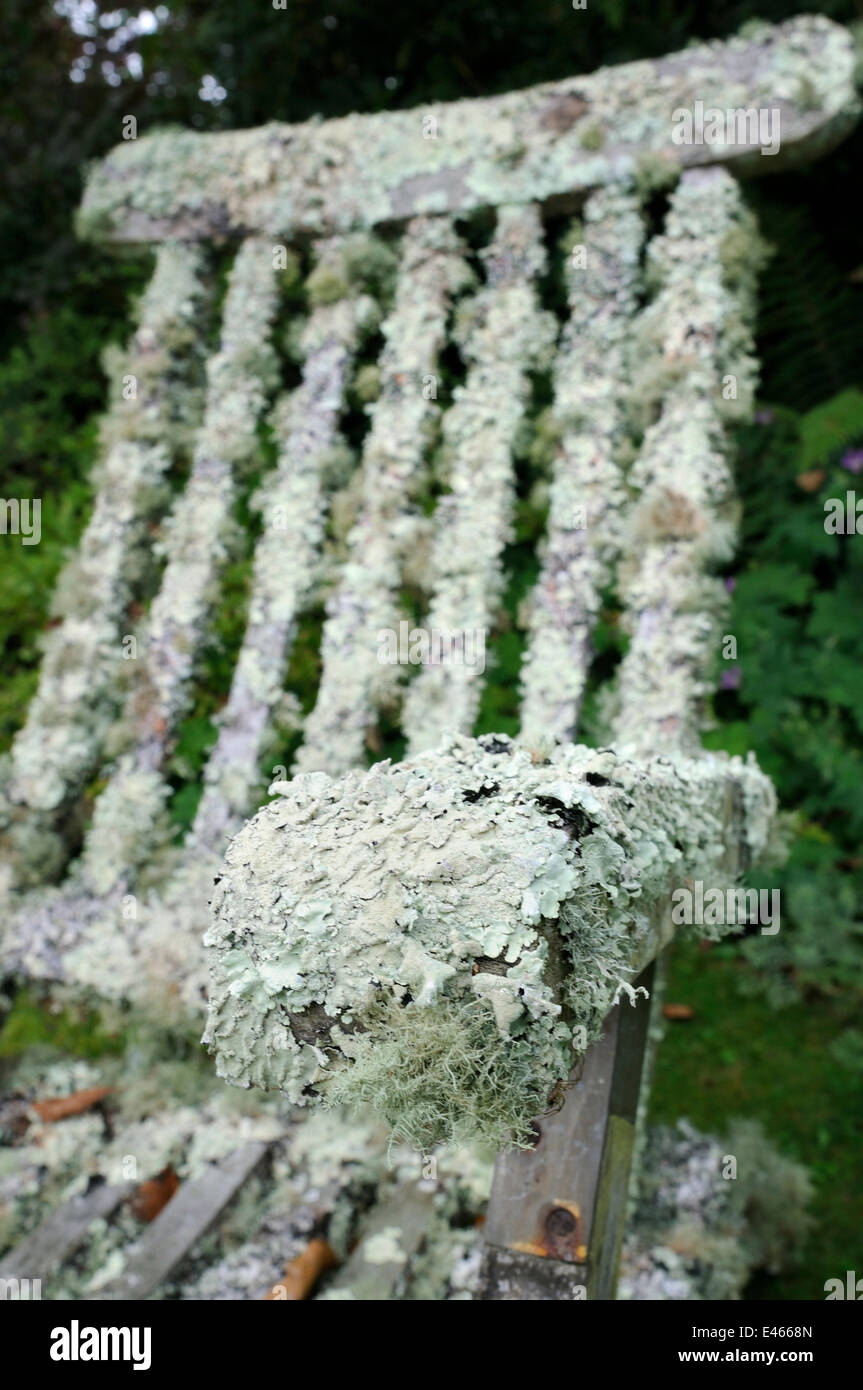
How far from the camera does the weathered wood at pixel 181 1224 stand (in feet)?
5.59

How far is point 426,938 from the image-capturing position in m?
0.75

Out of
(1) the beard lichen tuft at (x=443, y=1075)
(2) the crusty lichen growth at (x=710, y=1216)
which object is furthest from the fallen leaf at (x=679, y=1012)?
(1) the beard lichen tuft at (x=443, y=1075)

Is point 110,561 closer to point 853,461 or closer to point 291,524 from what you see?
point 291,524

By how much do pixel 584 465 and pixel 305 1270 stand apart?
1.45 m

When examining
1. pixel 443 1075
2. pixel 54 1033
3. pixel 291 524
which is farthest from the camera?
pixel 54 1033

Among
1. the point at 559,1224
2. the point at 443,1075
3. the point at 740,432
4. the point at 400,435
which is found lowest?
the point at 559,1224

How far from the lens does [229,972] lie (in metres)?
0.81

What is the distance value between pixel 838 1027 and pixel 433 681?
1.74 meters

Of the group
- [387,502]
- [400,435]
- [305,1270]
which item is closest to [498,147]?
[400,435]

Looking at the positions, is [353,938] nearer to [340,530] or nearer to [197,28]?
[340,530]

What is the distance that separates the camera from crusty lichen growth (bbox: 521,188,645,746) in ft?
5.48

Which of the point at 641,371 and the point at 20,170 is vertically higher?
the point at 20,170

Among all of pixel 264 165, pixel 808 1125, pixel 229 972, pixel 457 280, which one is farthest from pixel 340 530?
pixel 808 1125

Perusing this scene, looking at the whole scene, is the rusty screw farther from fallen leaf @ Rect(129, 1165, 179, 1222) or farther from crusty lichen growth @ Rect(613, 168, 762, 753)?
fallen leaf @ Rect(129, 1165, 179, 1222)
